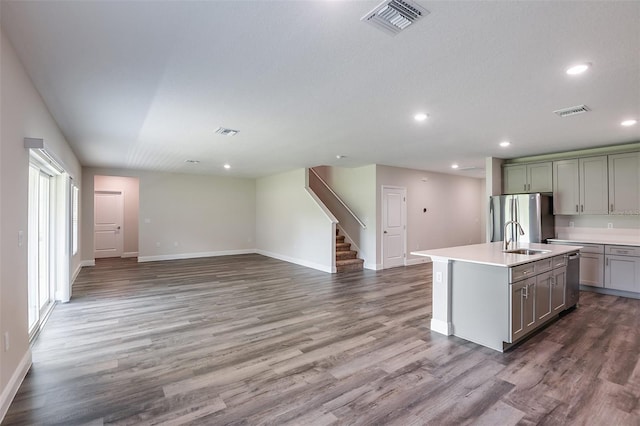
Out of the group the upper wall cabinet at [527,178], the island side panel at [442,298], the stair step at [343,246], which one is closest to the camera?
the island side panel at [442,298]

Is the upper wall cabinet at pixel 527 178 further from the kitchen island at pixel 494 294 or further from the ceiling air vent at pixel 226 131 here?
the ceiling air vent at pixel 226 131

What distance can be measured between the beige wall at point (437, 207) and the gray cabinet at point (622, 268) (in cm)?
378

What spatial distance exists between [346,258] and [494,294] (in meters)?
4.70

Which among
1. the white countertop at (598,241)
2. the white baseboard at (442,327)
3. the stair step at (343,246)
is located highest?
the white countertop at (598,241)

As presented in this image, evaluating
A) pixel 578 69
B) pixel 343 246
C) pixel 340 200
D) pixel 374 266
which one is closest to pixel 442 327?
pixel 578 69

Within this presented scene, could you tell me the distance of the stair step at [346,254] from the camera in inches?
298

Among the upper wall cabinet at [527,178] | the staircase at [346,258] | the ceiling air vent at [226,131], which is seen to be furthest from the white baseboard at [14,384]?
the upper wall cabinet at [527,178]

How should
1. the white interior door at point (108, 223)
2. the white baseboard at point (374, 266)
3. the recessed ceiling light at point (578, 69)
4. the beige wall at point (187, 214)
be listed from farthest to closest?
the white interior door at point (108, 223) < the beige wall at point (187, 214) < the white baseboard at point (374, 266) < the recessed ceiling light at point (578, 69)

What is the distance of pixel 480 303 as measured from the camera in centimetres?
322

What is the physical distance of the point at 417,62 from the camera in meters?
2.40

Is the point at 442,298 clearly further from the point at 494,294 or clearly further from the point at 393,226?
the point at 393,226

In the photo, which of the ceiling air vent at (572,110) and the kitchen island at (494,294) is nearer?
the kitchen island at (494,294)

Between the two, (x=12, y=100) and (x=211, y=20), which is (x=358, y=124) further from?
(x=12, y=100)

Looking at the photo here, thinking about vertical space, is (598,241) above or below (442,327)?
above
